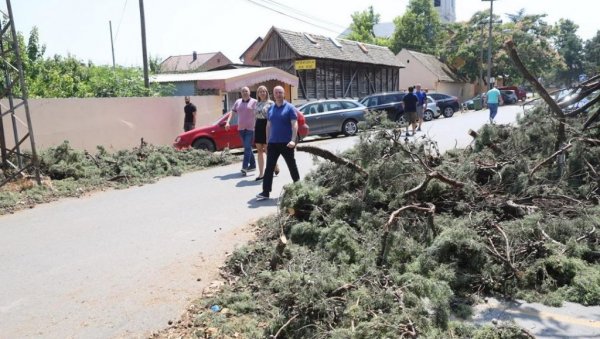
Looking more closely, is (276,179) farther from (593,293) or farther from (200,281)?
(593,293)

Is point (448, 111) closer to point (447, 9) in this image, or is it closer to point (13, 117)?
point (13, 117)

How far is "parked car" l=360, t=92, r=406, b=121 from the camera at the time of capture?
902 inches

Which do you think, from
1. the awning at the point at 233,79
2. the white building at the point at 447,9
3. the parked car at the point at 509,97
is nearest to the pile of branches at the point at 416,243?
the awning at the point at 233,79

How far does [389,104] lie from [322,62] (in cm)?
1035

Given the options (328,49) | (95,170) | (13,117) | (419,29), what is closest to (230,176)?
(95,170)

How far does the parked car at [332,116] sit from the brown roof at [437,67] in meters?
30.1

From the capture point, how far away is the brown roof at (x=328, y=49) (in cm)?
3089

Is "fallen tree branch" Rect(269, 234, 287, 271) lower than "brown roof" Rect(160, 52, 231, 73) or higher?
lower

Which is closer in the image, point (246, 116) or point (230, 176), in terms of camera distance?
point (246, 116)

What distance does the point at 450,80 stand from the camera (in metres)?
49.8

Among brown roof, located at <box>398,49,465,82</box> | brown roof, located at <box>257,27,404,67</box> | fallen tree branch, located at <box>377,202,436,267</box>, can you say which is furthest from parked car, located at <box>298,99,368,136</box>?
brown roof, located at <box>398,49,465,82</box>

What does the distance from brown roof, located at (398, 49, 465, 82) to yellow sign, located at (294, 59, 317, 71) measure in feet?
69.5

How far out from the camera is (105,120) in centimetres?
1555

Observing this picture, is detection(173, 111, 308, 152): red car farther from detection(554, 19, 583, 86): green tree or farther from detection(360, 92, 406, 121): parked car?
detection(554, 19, 583, 86): green tree
